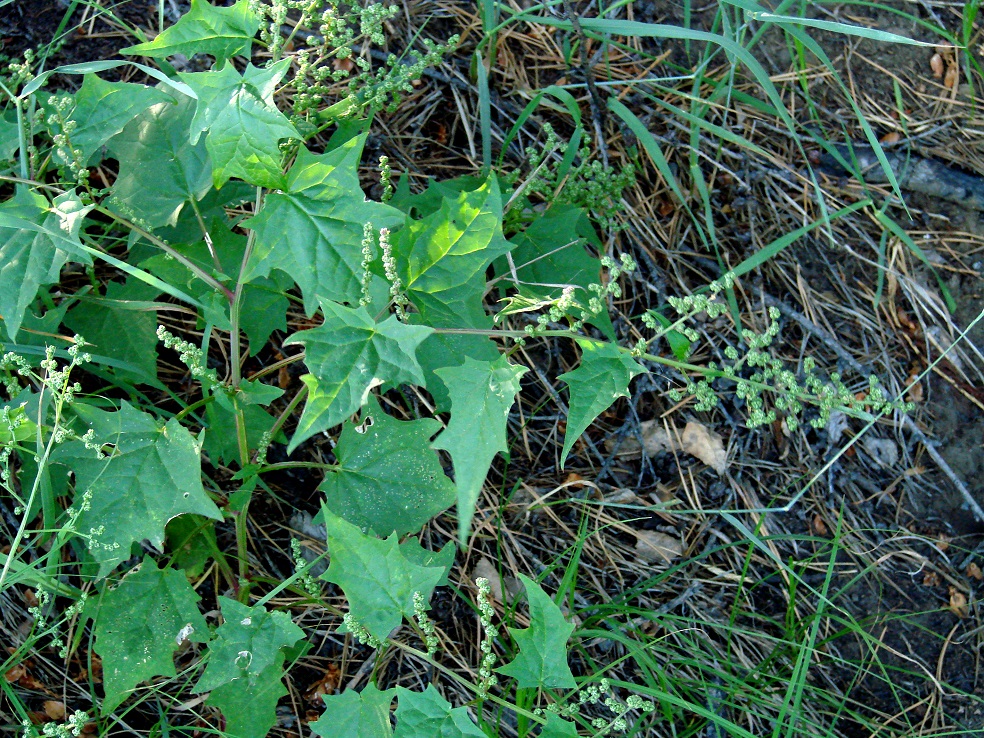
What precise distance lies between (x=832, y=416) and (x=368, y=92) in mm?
1979

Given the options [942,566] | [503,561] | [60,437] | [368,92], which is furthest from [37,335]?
[942,566]

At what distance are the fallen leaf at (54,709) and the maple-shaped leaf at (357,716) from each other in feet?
3.06

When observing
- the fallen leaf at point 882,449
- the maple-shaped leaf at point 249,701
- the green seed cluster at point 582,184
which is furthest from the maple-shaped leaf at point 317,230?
the fallen leaf at point 882,449

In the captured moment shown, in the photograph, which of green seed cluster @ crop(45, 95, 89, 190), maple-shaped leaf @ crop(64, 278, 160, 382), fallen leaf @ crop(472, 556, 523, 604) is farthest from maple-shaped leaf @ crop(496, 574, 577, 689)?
green seed cluster @ crop(45, 95, 89, 190)

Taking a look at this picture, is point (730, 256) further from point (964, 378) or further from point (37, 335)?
point (37, 335)

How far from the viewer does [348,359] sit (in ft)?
5.40

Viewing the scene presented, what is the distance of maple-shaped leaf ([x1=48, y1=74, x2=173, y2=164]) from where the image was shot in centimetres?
202

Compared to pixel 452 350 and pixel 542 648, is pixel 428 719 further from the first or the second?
pixel 452 350

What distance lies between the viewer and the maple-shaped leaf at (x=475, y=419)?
5.01 feet

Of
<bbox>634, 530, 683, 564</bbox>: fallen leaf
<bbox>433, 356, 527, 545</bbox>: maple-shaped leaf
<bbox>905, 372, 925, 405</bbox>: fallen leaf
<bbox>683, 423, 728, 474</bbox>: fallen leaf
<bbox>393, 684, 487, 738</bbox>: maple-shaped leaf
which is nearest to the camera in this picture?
<bbox>433, 356, 527, 545</bbox>: maple-shaped leaf

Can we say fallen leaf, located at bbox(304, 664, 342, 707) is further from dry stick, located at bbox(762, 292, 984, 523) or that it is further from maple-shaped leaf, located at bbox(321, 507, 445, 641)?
dry stick, located at bbox(762, 292, 984, 523)

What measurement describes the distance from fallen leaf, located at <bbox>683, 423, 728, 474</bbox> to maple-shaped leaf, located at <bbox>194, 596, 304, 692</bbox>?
149 cm

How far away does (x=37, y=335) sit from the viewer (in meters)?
2.17

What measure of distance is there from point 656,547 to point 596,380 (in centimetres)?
113
